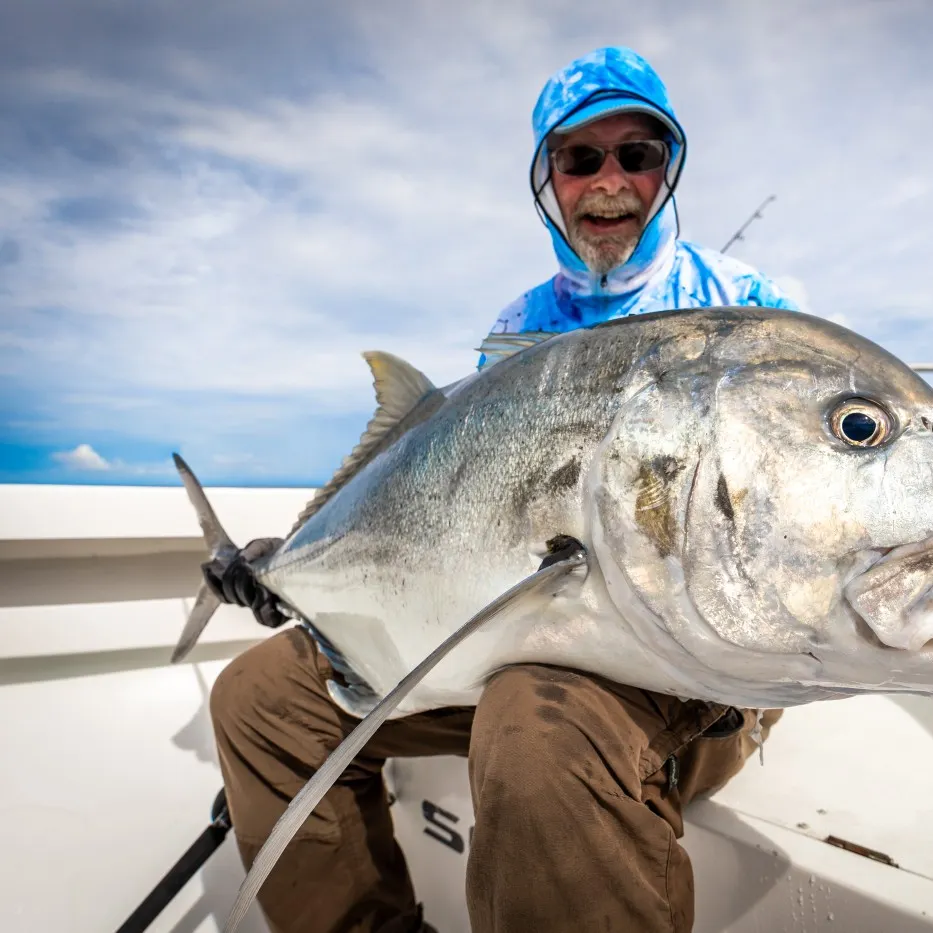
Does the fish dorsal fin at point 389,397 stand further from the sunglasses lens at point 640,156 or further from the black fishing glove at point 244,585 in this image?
the sunglasses lens at point 640,156

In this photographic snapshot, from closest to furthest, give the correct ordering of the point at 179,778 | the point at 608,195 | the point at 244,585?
the point at 244,585 → the point at 608,195 → the point at 179,778

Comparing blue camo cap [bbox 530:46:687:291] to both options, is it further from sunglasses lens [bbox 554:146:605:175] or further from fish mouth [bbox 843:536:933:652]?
fish mouth [bbox 843:536:933:652]

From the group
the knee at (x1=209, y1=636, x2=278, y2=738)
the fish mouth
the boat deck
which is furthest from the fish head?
the knee at (x1=209, y1=636, x2=278, y2=738)

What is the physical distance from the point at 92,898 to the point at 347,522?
142cm

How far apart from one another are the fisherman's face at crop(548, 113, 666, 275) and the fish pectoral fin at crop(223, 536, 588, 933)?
155 cm

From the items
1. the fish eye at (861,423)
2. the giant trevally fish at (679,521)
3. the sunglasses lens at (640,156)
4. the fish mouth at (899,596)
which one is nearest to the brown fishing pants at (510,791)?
the giant trevally fish at (679,521)

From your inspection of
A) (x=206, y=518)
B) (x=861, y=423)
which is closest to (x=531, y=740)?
(x=861, y=423)

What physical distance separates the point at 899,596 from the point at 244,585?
1.77 metres

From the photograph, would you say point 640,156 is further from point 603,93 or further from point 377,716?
point 377,716

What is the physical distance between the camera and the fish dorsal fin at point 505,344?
→ 141cm

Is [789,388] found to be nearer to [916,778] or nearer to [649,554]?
[649,554]

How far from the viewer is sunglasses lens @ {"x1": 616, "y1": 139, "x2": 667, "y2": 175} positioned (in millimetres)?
2373

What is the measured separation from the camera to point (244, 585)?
81.7 inches

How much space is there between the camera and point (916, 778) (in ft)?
5.89
